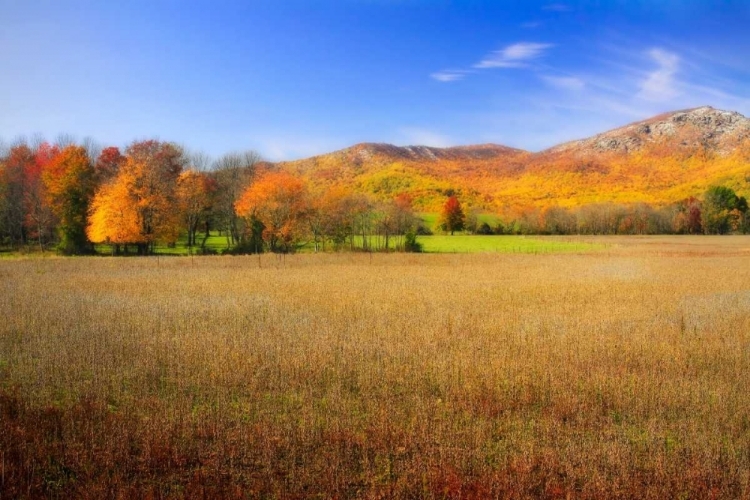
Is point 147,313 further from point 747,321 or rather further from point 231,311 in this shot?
point 747,321

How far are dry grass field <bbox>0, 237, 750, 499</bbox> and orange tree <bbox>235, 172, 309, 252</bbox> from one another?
4086 cm

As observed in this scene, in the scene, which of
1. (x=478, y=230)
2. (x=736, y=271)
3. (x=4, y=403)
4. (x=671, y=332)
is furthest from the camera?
(x=478, y=230)

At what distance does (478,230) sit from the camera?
107 m

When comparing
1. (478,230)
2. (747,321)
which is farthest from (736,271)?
(478,230)

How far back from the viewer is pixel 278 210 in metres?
59.2

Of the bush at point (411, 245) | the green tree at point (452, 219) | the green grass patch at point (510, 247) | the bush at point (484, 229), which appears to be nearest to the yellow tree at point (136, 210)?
the bush at point (411, 245)

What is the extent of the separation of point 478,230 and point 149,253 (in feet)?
230

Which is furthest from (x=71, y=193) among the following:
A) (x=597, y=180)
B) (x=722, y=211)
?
(x=597, y=180)

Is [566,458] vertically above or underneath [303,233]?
underneath

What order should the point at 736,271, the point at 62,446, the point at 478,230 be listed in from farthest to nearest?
the point at 478,230
the point at 736,271
the point at 62,446

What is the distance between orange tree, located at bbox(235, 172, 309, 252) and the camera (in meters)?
58.8

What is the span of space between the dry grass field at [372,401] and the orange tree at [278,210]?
40863mm

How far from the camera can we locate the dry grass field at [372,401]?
5.89 metres

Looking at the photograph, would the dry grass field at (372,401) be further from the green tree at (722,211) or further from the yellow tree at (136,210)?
the green tree at (722,211)
